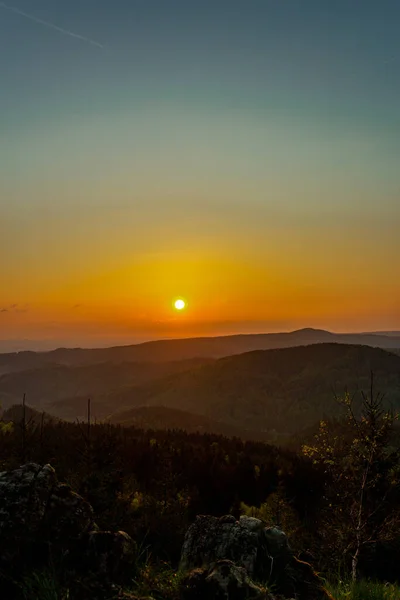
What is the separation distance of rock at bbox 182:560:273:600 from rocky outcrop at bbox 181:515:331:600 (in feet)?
0.54

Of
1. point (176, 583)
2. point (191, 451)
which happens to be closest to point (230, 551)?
point (176, 583)

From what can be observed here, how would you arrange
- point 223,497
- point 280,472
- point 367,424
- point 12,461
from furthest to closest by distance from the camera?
point 280,472
point 223,497
point 12,461
point 367,424

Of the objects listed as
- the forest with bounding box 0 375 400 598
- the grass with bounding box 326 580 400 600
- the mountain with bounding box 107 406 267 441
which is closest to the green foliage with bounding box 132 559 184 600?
the forest with bounding box 0 375 400 598

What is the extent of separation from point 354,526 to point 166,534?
498 centimetres

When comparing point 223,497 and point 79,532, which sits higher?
point 79,532

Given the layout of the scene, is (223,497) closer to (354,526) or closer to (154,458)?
(154,458)

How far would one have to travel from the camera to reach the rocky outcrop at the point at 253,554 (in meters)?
6.54

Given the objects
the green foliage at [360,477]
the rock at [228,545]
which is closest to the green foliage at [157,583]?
the rock at [228,545]

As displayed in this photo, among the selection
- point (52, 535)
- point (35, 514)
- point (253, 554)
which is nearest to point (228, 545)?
point (253, 554)

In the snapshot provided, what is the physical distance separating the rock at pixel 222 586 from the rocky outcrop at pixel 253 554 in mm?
164

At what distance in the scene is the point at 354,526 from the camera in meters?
12.6

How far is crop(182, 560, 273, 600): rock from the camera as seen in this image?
5.45 meters

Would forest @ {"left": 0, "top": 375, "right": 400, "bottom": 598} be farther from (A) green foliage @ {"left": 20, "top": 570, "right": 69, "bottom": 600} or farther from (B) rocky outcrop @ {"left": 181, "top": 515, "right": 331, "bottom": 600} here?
(A) green foliage @ {"left": 20, "top": 570, "right": 69, "bottom": 600}

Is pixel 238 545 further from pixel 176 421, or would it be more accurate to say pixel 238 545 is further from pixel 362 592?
pixel 176 421
